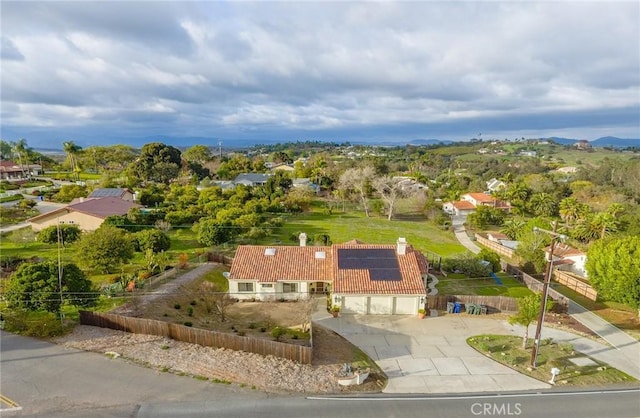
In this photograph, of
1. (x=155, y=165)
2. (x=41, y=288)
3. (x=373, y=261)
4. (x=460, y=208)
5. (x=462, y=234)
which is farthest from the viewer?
(x=155, y=165)

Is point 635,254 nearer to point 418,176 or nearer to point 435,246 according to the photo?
point 435,246

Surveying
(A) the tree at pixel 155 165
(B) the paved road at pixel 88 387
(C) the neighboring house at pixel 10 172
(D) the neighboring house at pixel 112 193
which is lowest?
(B) the paved road at pixel 88 387

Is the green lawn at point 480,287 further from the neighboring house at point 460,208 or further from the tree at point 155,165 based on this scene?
the tree at point 155,165

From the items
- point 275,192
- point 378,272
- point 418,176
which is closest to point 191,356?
point 378,272

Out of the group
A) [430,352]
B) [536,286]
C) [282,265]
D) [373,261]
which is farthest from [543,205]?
[282,265]

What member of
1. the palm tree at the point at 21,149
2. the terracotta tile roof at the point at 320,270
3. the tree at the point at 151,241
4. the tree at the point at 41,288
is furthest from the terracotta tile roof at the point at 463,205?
the palm tree at the point at 21,149

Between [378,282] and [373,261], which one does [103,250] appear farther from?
[378,282]

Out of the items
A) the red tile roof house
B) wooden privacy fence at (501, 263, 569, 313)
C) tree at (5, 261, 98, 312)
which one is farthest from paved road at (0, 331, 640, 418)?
wooden privacy fence at (501, 263, 569, 313)

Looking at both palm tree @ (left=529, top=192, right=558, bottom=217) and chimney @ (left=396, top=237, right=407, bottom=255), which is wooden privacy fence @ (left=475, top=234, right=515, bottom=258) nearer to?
chimney @ (left=396, top=237, right=407, bottom=255)
